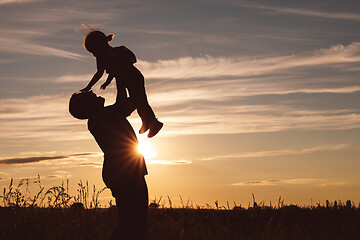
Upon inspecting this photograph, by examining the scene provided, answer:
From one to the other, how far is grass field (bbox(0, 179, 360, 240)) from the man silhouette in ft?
3.41

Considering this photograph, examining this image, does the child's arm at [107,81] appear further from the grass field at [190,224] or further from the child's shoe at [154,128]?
the grass field at [190,224]

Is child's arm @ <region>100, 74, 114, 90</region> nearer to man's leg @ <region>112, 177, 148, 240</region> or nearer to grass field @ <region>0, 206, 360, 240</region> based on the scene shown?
man's leg @ <region>112, 177, 148, 240</region>

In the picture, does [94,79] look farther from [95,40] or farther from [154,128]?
[154,128]

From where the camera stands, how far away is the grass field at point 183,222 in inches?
313

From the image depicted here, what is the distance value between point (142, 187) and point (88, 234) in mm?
2083

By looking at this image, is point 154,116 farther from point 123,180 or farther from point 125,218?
point 125,218

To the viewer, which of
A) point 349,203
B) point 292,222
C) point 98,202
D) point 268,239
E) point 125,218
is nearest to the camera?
point 125,218

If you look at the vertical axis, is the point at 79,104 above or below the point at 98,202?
above

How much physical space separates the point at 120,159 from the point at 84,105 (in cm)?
92

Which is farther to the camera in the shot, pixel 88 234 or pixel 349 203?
pixel 349 203

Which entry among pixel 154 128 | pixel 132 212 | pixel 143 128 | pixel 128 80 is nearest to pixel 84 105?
pixel 128 80

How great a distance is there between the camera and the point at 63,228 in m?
8.34

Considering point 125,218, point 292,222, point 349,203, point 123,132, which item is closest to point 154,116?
point 123,132

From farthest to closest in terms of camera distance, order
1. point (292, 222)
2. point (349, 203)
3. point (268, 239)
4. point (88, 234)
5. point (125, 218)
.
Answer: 1. point (349, 203)
2. point (292, 222)
3. point (88, 234)
4. point (268, 239)
5. point (125, 218)
